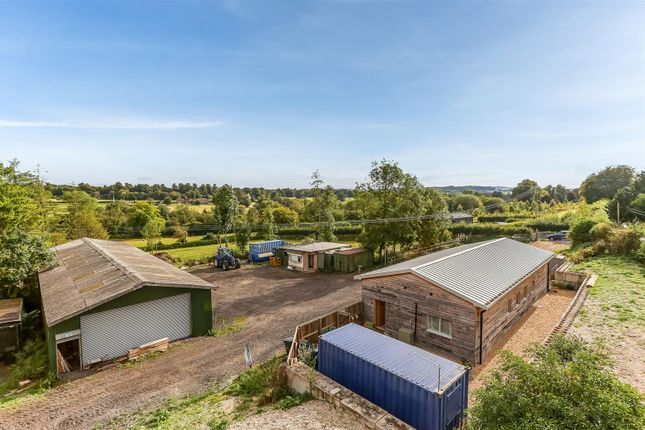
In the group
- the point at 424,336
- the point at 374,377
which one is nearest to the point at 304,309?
the point at 424,336

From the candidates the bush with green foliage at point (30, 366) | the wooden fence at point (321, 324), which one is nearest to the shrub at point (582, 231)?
the wooden fence at point (321, 324)

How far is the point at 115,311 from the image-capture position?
1584cm

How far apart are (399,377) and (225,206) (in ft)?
114

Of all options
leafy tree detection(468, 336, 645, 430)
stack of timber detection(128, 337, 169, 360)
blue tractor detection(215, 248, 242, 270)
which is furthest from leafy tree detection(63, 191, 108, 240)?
leafy tree detection(468, 336, 645, 430)

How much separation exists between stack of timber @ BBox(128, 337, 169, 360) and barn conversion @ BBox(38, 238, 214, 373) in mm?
601


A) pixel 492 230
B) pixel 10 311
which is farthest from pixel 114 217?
pixel 492 230

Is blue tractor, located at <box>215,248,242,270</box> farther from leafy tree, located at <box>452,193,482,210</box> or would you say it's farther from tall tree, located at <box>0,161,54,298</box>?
leafy tree, located at <box>452,193,482,210</box>

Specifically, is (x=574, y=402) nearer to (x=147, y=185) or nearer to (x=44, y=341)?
(x=44, y=341)

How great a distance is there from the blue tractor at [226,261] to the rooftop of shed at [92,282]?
11781 millimetres

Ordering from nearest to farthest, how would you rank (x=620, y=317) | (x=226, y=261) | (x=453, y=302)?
(x=453, y=302)
(x=620, y=317)
(x=226, y=261)

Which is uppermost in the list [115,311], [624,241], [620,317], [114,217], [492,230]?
[114,217]

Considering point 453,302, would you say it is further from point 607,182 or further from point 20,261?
point 607,182

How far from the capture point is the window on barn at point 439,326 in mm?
14845

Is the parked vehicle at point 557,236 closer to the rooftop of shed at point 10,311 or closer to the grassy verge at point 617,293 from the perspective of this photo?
the grassy verge at point 617,293
